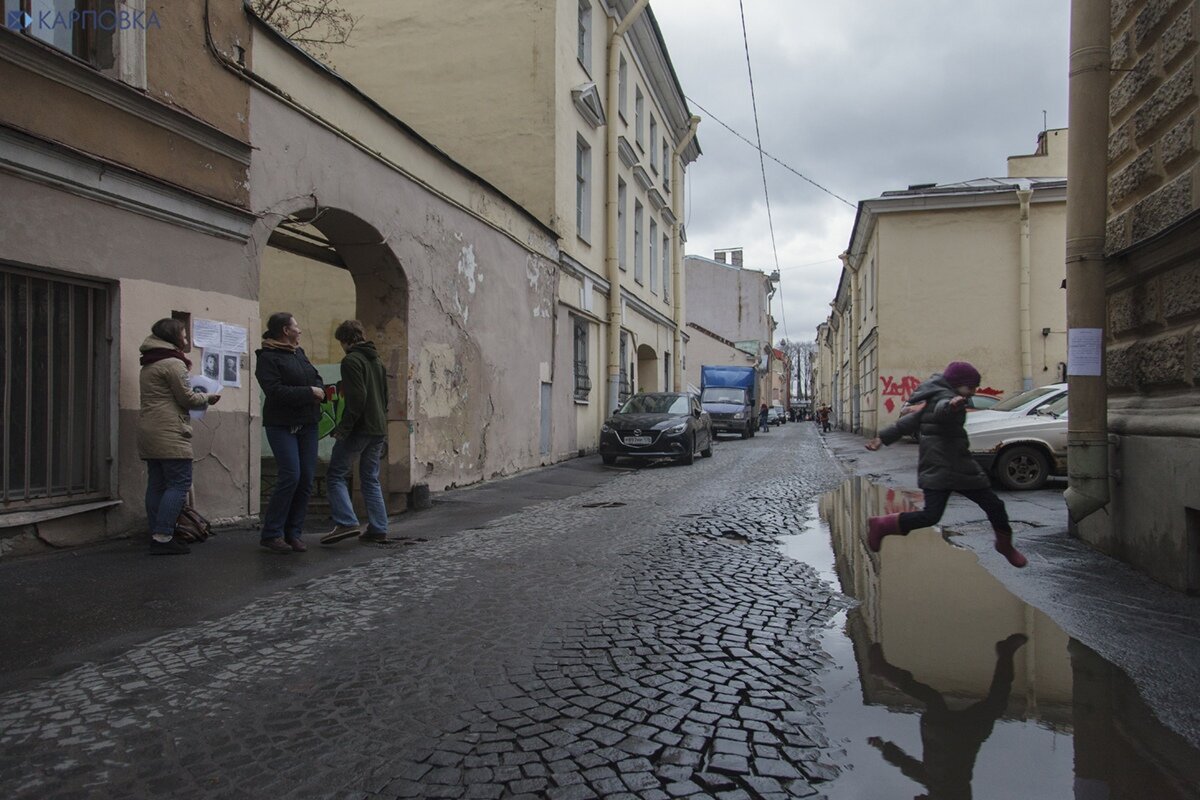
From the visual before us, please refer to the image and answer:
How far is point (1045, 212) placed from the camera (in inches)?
858

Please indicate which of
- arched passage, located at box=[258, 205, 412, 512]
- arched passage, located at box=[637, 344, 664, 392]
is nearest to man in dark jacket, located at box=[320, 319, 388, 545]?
arched passage, located at box=[258, 205, 412, 512]

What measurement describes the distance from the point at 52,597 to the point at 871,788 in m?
4.26

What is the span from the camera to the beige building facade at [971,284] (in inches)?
853

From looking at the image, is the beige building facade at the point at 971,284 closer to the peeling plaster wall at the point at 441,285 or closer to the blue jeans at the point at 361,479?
the peeling plaster wall at the point at 441,285

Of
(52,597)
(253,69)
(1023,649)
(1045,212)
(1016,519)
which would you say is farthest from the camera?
(1045,212)

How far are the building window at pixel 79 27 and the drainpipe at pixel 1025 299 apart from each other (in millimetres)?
21914

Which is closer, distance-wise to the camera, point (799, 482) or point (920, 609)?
point (920, 609)

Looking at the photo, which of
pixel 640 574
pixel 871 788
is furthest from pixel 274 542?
pixel 871 788

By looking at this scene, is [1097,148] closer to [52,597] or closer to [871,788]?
[871,788]

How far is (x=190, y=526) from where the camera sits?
A: 5.66 metres

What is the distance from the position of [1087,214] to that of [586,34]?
13273 mm

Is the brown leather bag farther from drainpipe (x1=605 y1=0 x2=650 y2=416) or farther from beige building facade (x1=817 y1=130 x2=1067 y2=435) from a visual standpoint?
beige building facade (x1=817 y1=130 x2=1067 y2=435)

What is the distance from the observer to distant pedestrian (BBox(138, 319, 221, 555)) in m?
5.32

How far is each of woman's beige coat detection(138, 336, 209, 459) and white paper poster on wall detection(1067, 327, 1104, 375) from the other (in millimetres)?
6327
